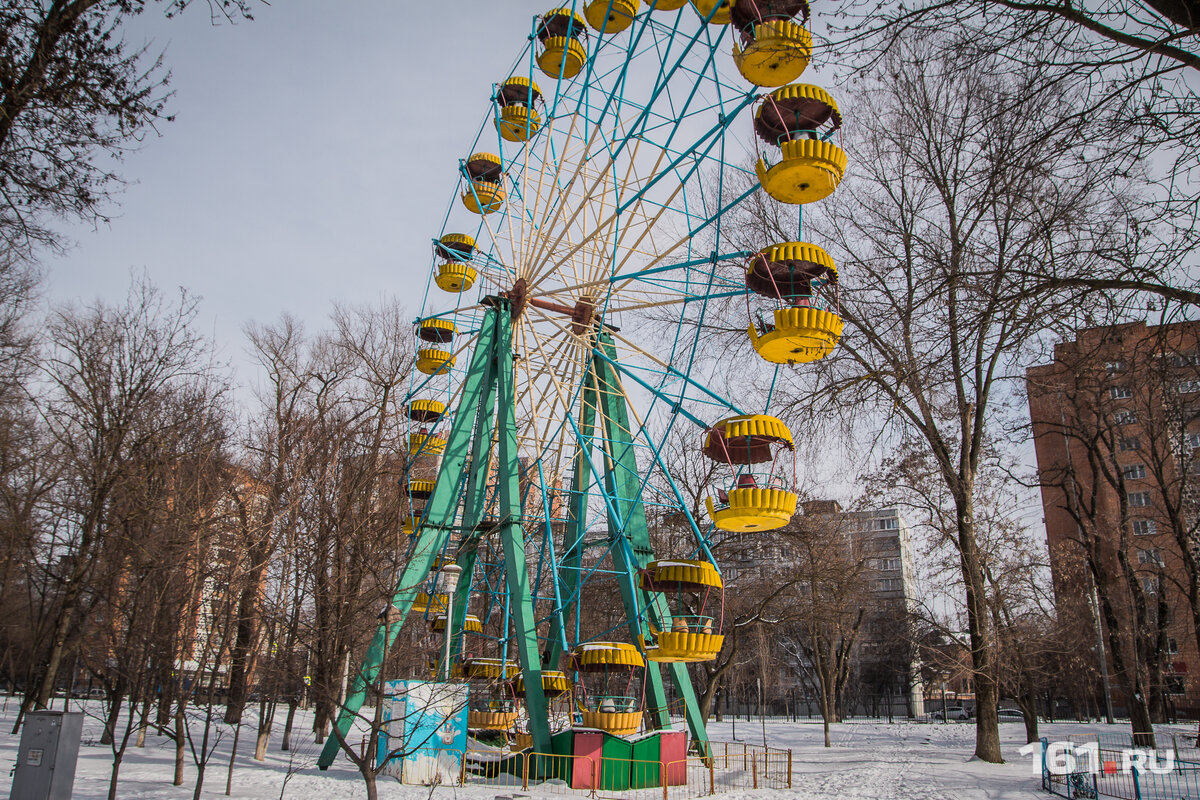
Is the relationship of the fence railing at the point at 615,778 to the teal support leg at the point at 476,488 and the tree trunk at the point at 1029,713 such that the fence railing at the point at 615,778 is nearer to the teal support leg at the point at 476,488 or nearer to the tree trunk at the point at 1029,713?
the teal support leg at the point at 476,488

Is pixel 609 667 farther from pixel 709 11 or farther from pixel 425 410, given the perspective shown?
pixel 709 11

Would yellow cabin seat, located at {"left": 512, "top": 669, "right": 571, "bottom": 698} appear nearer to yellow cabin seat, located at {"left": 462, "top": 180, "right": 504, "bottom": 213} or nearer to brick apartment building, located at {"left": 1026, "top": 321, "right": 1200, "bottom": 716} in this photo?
brick apartment building, located at {"left": 1026, "top": 321, "right": 1200, "bottom": 716}

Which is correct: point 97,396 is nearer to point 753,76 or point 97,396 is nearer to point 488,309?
point 488,309

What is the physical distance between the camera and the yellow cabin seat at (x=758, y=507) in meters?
13.2

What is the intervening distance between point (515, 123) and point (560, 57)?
203 centimetres

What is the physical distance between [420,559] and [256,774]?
5.11 m

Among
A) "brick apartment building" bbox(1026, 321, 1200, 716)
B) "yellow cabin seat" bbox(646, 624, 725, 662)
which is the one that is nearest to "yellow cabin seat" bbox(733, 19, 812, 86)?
"brick apartment building" bbox(1026, 321, 1200, 716)

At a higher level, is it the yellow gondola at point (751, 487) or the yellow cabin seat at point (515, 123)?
the yellow cabin seat at point (515, 123)

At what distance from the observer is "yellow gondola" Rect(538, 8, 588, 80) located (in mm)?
19859

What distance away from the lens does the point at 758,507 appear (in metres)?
13.2

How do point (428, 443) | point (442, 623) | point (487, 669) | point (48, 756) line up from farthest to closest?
point (428, 443), point (442, 623), point (487, 669), point (48, 756)

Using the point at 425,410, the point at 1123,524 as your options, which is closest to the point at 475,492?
the point at 425,410

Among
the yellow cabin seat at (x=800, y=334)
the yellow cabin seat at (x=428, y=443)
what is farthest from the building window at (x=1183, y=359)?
the yellow cabin seat at (x=428, y=443)

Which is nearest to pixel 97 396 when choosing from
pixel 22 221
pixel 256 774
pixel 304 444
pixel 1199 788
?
pixel 304 444
